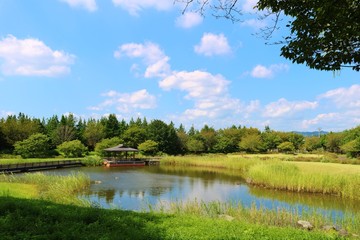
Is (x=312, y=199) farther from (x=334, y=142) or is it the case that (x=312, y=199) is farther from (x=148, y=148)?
(x=334, y=142)

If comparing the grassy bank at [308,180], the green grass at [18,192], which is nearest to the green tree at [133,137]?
the grassy bank at [308,180]

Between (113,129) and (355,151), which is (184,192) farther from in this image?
(113,129)

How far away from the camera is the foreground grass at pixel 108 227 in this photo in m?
5.77

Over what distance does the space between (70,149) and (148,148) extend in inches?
505

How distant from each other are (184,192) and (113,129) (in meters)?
44.5

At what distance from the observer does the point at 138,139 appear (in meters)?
57.1

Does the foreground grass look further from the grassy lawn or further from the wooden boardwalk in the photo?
the wooden boardwalk

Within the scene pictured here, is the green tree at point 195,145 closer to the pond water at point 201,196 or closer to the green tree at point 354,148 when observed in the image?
the green tree at point 354,148

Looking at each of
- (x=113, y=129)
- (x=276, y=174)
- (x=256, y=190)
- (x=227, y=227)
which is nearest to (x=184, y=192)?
(x=256, y=190)

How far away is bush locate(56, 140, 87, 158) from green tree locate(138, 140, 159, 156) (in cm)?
997

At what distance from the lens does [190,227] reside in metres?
6.88

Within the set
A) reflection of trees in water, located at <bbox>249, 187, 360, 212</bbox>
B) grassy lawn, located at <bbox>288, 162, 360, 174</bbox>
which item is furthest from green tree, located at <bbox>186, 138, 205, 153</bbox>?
reflection of trees in water, located at <bbox>249, 187, 360, 212</bbox>

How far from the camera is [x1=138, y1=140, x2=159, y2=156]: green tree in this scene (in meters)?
53.8

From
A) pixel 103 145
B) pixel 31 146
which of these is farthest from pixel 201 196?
pixel 103 145
